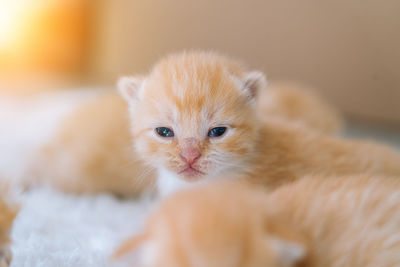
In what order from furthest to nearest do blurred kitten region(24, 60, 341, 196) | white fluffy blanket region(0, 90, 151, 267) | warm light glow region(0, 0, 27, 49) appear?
warm light glow region(0, 0, 27, 49)
blurred kitten region(24, 60, 341, 196)
white fluffy blanket region(0, 90, 151, 267)

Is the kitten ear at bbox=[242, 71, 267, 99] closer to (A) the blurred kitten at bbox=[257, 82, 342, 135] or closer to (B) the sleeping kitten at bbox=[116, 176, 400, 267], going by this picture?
(B) the sleeping kitten at bbox=[116, 176, 400, 267]

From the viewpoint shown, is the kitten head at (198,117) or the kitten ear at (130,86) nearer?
the kitten head at (198,117)

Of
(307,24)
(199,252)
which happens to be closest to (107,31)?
(307,24)

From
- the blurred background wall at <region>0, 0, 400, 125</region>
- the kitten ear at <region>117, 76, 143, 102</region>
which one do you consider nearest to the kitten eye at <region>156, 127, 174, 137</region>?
the kitten ear at <region>117, 76, 143, 102</region>

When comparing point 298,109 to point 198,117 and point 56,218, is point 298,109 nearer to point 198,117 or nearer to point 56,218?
point 198,117

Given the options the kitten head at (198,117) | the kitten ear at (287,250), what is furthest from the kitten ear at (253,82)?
the kitten ear at (287,250)

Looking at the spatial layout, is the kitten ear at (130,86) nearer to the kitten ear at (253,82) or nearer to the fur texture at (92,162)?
the fur texture at (92,162)

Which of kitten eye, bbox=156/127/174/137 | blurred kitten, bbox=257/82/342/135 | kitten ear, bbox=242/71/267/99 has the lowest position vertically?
kitten eye, bbox=156/127/174/137

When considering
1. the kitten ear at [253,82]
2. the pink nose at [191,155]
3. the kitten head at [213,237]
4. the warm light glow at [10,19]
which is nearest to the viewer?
the kitten head at [213,237]
